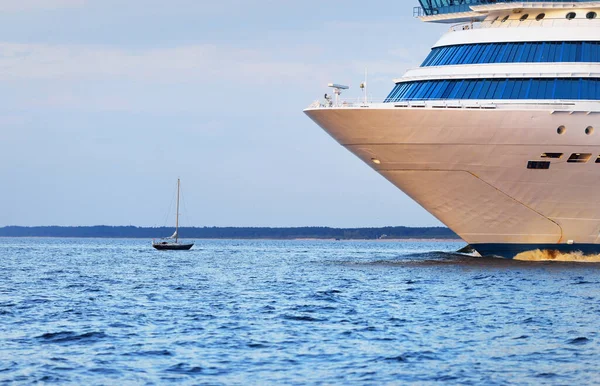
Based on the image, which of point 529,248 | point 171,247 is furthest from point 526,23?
point 171,247

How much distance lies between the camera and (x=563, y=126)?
50688mm

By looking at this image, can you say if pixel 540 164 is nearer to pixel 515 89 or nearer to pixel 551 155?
pixel 551 155

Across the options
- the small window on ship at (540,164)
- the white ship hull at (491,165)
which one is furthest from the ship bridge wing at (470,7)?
the small window on ship at (540,164)

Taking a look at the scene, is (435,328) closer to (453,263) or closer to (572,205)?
(572,205)

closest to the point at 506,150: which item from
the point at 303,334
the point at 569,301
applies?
the point at 569,301

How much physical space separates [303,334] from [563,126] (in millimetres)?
23084

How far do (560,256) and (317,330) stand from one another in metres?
25.0

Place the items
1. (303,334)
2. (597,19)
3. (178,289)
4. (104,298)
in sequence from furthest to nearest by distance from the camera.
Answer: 1. (597,19)
2. (178,289)
3. (104,298)
4. (303,334)

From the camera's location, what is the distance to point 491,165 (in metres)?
52.1

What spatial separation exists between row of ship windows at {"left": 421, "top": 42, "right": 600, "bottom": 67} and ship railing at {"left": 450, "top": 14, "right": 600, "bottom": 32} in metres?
1.86

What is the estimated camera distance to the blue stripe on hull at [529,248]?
5475 cm

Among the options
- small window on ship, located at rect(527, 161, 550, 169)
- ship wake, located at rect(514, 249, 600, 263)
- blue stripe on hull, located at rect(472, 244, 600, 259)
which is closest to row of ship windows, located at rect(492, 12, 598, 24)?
small window on ship, located at rect(527, 161, 550, 169)

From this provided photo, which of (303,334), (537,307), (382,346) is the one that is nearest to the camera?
(382,346)

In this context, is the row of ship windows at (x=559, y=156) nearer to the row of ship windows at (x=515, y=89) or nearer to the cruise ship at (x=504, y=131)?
the cruise ship at (x=504, y=131)
